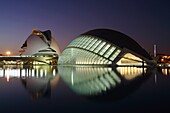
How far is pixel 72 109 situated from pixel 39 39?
78607 millimetres

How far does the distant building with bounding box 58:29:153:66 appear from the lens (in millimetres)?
48781

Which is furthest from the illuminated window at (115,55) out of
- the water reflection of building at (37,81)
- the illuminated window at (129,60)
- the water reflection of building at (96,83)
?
the water reflection of building at (96,83)

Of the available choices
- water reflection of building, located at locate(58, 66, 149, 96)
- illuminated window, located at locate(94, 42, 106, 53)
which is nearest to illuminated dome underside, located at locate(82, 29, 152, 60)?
illuminated window, located at locate(94, 42, 106, 53)

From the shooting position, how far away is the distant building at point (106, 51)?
160ft

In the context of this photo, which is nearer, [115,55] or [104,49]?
[115,55]

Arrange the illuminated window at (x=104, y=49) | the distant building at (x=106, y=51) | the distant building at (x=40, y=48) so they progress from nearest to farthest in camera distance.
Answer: the distant building at (x=106, y=51)
the illuminated window at (x=104, y=49)
the distant building at (x=40, y=48)

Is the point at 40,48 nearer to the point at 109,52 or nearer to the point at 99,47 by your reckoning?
the point at 99,47

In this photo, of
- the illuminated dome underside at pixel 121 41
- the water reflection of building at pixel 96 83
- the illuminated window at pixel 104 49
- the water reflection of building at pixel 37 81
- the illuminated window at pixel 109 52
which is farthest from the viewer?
the illuminated dome underside at pixel 121 41

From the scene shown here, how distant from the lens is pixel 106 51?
161ft

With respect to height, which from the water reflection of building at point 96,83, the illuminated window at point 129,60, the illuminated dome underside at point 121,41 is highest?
the illuminated dome underside at point 121,41

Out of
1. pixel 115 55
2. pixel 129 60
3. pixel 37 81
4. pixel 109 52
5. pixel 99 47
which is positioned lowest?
pixel 37 81

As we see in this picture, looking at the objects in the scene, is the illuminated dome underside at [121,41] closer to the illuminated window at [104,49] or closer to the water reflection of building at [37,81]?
the illuminated window at [104,49]

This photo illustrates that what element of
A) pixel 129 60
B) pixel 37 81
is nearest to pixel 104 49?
pixel 129 60

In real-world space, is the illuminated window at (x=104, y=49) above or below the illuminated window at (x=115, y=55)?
above
